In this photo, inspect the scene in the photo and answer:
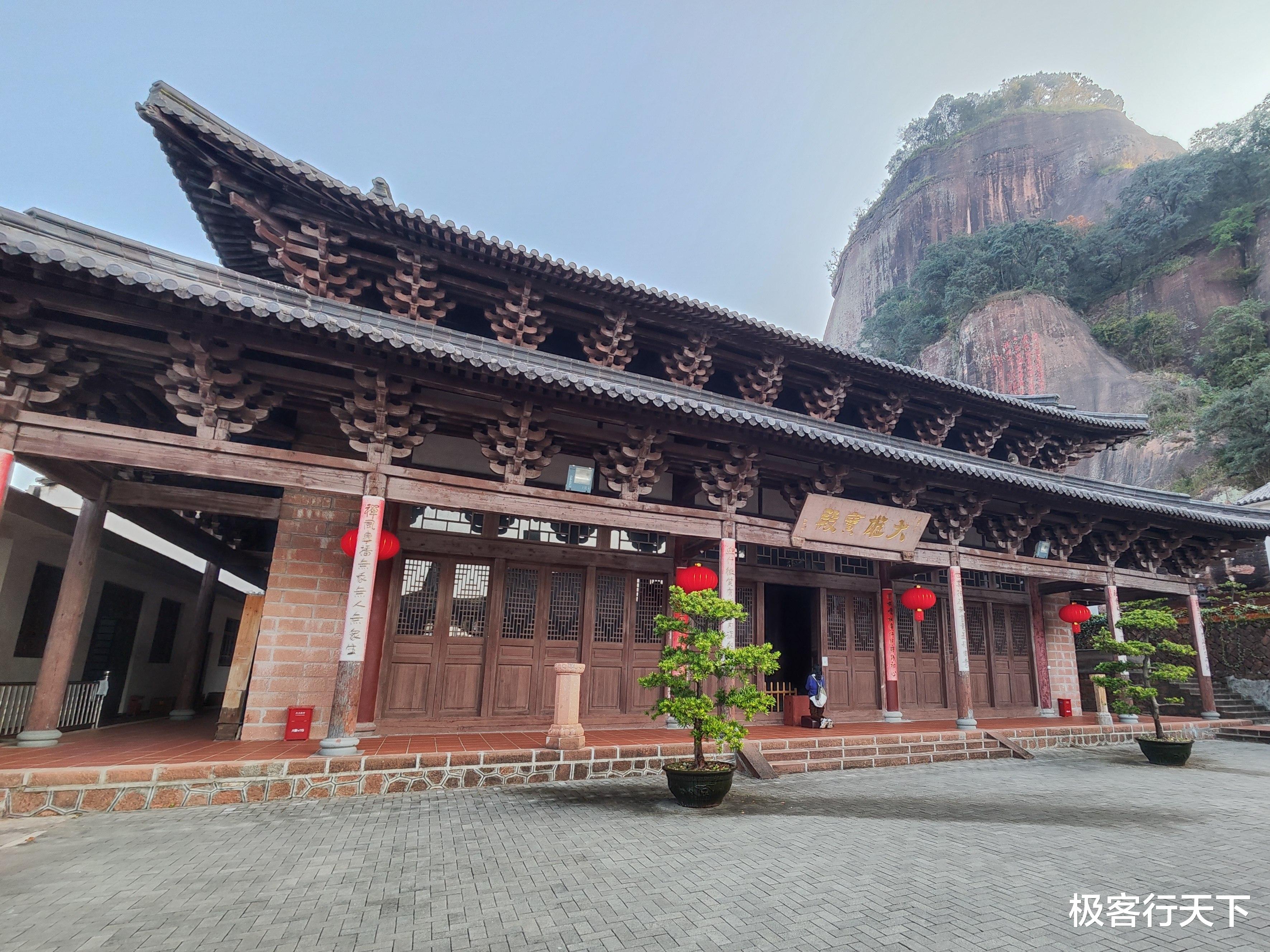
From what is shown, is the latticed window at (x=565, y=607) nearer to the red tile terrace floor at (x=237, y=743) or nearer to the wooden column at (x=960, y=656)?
the red tile terrace floor at (x=237, y=743)

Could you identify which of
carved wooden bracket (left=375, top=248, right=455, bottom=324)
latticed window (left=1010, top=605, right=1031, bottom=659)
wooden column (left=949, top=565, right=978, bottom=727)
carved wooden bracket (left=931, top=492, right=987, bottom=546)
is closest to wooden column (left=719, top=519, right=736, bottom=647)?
carved wooden bracket (left=931, top=492, right=987, bottom=546)

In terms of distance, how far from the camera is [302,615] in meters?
7.36

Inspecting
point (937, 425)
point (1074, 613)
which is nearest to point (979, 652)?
point (1074, 613)

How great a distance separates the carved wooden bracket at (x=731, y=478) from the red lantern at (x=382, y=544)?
13.2ft

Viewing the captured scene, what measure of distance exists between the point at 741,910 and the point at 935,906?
3.79ft

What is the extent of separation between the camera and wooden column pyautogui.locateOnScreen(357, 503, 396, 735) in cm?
765

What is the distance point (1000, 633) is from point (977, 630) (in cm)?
62

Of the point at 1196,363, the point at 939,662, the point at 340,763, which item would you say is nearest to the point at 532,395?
the point at 340,763

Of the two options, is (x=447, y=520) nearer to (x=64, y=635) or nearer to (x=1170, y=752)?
(x=64, y=635)

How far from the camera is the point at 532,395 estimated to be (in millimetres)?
7055

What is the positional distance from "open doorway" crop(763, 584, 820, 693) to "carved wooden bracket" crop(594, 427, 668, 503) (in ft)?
13.5

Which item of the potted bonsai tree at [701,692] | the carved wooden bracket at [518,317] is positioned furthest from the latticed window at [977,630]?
A: the carved wooden bracket at [518,317]

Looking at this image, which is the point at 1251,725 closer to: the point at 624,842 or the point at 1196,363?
the point at 624,842

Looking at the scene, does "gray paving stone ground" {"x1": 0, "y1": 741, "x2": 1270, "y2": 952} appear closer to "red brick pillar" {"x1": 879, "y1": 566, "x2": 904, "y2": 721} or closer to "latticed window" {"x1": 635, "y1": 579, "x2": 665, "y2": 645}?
"latticed window" {"x1": 635, "y1": 579, "x2": 665, "y2": 645}
